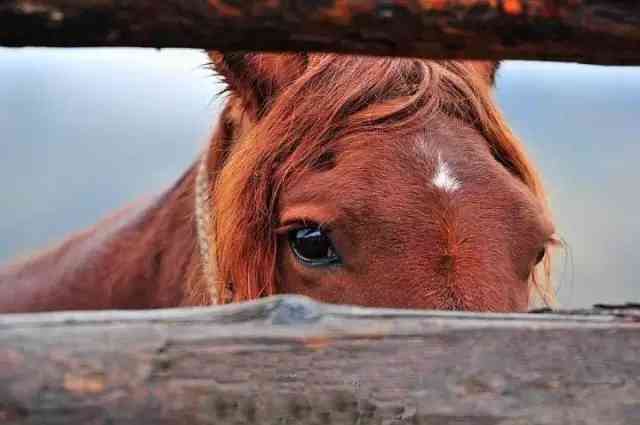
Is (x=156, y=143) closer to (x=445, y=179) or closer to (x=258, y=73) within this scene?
(x=258, y=73)

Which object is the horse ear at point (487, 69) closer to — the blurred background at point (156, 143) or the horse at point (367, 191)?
the horse at point (367, 191)

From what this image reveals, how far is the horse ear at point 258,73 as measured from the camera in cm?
188

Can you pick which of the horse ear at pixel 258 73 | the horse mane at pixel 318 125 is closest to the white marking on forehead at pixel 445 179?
the horse mane at pixel 318 125

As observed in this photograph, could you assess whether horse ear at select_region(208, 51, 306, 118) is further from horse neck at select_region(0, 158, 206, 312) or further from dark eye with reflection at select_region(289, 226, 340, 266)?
horse neck at select_region(0, 158, 206, 312)

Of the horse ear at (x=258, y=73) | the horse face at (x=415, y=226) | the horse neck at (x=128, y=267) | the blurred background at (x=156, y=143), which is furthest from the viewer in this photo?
the blurred background at (x=156, y=143)

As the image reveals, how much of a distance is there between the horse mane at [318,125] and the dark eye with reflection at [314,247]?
126 mm

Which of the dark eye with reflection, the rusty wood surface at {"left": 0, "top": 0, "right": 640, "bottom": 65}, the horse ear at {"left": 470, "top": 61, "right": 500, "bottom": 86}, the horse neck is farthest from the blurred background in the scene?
the rusty wood surface at {"left": 0, "top": 0, "right": 640, "bottom": 65}

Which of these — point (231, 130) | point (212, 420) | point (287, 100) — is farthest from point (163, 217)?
point (212, 420)

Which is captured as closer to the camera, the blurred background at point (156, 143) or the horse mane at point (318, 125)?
the horse mane at point (318, 125)

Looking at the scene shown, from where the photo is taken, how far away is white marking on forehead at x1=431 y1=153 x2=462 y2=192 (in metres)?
1.53

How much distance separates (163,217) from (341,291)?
121 cm

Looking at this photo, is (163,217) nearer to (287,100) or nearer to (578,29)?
(287,100)

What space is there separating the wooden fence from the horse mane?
0.92 meters

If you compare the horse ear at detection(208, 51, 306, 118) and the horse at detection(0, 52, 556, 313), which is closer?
the horse at detection(0, 52, 556, 313)
